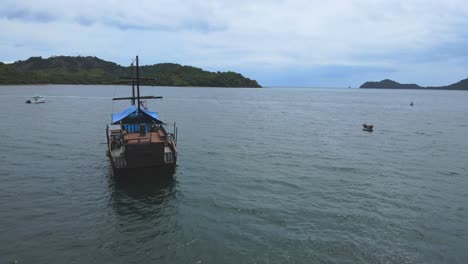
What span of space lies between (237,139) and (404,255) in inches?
1342

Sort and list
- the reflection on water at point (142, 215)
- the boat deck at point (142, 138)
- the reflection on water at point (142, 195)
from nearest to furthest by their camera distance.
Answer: the reflection on water at point (142, 215) → the reflection on water at point (142, 195) → the boat deck at point (142, 138)

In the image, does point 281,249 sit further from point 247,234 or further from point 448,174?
point 448,174

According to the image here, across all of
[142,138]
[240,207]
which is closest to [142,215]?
[240,207]

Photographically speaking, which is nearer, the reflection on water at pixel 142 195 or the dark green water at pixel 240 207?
the dark green water at pixel 240 207

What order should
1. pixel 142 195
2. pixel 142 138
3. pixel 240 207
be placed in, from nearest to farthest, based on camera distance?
pixel 240 207
pixel 142 195
pixel 142 138

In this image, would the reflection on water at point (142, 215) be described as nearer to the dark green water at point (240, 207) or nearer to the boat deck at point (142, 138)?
the dark green water at point (240, 207)

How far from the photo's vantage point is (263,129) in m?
62.2

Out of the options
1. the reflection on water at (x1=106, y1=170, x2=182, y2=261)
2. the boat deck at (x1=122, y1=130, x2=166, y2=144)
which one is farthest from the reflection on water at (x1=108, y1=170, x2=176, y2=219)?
the boat deck at (x1=122, y1=130, x2=166, y2=144)

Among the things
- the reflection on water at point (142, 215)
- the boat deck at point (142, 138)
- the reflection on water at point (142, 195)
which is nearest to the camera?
the reflection on water at point (142, 215)

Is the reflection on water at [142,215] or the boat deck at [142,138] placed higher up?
the boat deck at [142,138]

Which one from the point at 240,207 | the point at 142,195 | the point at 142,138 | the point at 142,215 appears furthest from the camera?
the point at 142,138

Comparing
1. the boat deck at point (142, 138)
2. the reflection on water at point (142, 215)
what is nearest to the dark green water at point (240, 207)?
the reflection on water at point (142, 215)

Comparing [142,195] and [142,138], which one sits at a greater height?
[142,138]

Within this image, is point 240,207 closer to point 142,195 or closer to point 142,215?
point 142,215
